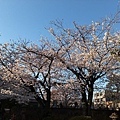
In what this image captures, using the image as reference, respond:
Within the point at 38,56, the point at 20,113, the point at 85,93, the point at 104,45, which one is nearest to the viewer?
the point at 104,45

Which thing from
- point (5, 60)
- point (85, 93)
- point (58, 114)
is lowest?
point (58, 114)

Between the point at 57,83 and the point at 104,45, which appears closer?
the point at 104,45

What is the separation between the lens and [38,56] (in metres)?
16.1

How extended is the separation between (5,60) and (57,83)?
3967 millimetres

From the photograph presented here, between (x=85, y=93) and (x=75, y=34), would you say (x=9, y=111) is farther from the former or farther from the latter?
(x=75, y=34)

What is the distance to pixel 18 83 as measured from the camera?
16.5 metres

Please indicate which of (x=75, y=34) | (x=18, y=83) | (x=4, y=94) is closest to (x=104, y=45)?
(x=75, y=34)

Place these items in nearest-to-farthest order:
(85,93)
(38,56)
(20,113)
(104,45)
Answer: (104,45) → (85,93) → (38,56) → (20,113)

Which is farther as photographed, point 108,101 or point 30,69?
point 108,101

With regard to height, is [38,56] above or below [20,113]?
above

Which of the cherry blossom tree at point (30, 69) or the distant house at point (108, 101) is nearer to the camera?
the cherry blossom tree at point (30, 69)

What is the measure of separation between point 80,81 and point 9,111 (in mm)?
6526

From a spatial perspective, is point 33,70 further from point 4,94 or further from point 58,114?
point 58,114

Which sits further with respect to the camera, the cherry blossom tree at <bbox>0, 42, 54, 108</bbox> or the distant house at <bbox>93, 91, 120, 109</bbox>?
the distant house at <bbox>93, 91, 120, 109</bbox>
